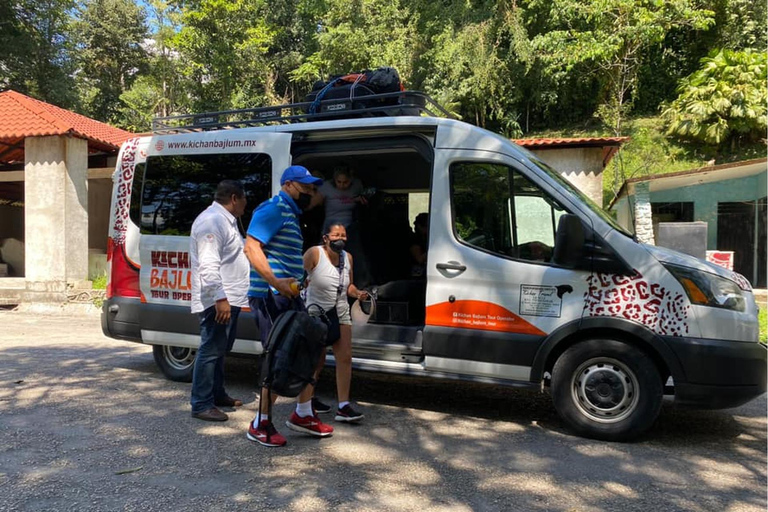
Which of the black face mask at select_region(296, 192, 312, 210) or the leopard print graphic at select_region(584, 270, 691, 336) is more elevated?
the black face mask at select_region(296, 192, 312, 210)

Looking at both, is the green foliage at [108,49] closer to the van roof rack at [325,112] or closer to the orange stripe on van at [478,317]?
the van roof rack at [325,112]

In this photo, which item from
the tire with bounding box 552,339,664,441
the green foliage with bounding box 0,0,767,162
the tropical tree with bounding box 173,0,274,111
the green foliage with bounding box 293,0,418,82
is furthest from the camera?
the tropical tree with bounding box 173,0,274,111

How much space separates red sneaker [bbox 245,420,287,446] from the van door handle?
5.76ft

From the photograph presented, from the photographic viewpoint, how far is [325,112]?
5492 mm

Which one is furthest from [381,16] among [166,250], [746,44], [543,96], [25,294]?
[166,250]

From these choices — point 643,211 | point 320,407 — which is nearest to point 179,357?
point 320,407

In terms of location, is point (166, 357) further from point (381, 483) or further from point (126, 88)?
point (126, 88)

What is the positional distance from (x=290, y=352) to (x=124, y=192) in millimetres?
3210

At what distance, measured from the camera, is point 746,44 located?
23047mm

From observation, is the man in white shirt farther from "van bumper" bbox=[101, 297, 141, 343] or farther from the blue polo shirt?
"van bumper" bbox=[101, 297, 141, 343]

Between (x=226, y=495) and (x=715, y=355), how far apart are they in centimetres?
332

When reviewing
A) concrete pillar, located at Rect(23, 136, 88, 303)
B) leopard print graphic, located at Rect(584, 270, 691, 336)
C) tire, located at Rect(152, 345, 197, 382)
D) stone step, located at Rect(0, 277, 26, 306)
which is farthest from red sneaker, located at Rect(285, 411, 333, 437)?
stone step, located at Rect(0, 277, 26, 306)

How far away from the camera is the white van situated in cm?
417

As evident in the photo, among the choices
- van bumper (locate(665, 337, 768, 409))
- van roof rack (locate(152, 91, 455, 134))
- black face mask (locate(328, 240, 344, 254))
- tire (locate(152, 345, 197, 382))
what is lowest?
tire (locate(152, 345, 197, 382))
